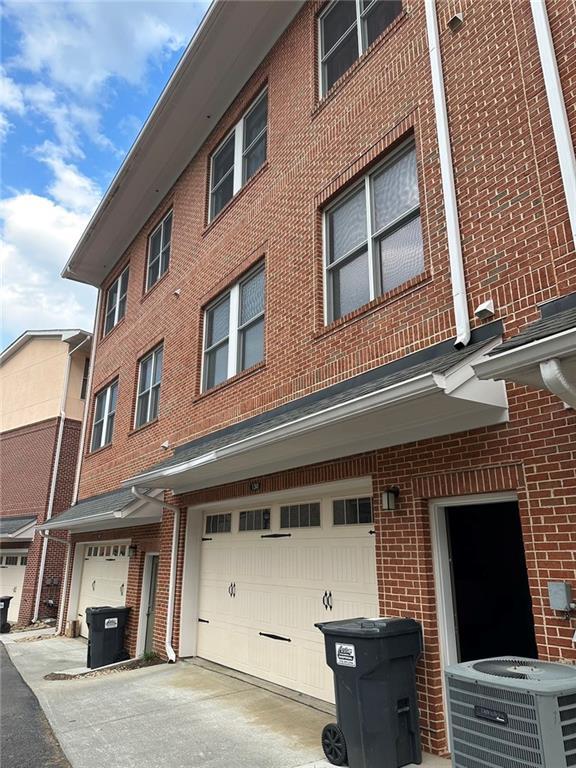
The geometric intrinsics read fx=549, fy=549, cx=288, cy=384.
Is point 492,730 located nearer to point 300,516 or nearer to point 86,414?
point 300,516

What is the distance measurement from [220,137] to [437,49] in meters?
6.14

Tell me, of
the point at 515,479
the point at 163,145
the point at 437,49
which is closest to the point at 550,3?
the point at 437,49

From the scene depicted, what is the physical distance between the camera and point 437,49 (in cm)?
621

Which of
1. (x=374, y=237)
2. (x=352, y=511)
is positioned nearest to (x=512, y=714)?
(x=352, y=511)

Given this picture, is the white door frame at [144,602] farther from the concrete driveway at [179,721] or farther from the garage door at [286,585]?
the garage door at [286,585]

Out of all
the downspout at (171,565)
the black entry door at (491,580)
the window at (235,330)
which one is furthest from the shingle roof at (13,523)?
the black entry door at (491,580)

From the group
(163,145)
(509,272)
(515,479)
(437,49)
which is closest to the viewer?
(515,479)

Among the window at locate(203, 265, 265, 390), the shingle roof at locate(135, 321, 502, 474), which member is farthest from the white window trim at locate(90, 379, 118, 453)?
the shingle roof at locate(135, 321, 502, 474)

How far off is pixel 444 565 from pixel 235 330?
5.59m

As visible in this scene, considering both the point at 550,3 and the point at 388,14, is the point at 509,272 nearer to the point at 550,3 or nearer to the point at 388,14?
the point at 550,3

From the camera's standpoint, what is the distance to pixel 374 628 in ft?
15.3

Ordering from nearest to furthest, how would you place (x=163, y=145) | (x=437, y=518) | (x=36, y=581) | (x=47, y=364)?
1. (x=437, y=518)
2. (x=163, y=145)
3. (x=36, y=581)
4. (x=47, y=364)

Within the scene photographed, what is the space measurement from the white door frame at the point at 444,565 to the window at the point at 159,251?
990 cm

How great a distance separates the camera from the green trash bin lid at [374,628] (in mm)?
4570
